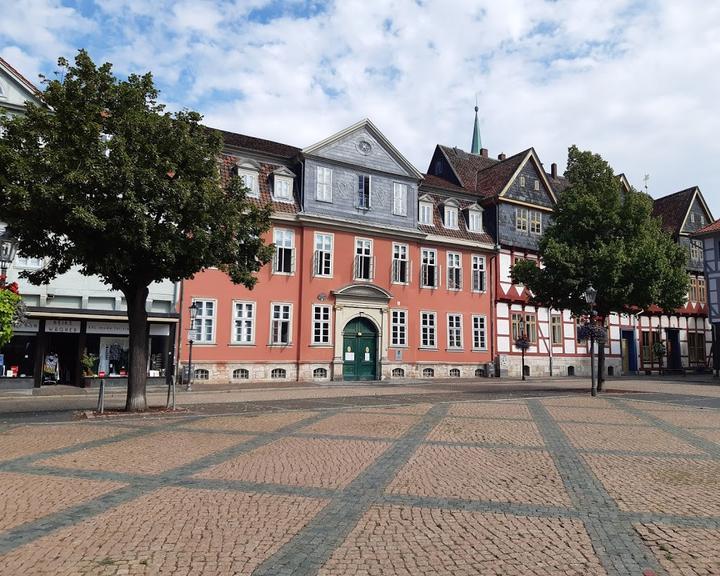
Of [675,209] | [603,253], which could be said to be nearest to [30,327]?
[603,253]

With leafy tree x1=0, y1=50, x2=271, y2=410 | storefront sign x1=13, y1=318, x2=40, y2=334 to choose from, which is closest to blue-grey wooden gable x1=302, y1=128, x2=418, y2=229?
storefront sign x1=13, y1=318, x2=40, y2=334

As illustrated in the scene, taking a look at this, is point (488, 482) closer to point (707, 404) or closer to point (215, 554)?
point (215, 554)

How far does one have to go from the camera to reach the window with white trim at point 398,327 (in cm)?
3070

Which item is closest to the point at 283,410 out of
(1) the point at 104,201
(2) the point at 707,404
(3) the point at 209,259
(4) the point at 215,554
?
(3) the point at 209,259

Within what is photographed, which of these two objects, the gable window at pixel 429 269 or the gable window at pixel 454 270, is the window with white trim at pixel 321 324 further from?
the gable window at pixel 454 270

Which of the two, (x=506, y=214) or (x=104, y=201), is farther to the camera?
(x=506, y=214)

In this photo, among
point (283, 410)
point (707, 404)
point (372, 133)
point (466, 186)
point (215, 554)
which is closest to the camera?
point (215, 554)

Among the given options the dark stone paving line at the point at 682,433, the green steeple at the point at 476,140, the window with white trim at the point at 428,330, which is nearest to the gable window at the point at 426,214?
the window with white trim at the point at 428,330

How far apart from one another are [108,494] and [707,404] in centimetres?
1838

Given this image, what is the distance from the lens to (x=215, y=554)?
4.76 m

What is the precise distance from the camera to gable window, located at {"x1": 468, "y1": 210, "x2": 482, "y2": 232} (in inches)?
1353

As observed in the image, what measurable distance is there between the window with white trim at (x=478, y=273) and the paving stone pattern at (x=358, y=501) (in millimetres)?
22107

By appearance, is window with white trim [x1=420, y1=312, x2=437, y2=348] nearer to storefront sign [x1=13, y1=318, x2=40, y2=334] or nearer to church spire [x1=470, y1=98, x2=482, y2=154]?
storefront sign [x1=13, y1=318, x2=40, y2=334]

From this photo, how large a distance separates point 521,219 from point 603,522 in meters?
31.7
